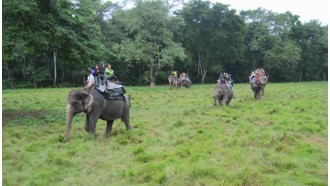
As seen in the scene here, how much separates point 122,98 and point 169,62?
90.7 feet

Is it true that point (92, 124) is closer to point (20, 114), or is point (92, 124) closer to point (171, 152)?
point (171, 152)

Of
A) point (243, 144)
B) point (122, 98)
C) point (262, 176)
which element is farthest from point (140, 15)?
point (262, 176)

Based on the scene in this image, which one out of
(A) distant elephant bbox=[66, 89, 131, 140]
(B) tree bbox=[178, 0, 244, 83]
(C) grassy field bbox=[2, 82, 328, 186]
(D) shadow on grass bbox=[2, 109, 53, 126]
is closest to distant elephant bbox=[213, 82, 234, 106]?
(C) grassy field bbox=[2, 82, 328, 186]

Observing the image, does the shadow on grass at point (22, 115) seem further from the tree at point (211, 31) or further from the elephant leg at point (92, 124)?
the tree at point (211, 31)

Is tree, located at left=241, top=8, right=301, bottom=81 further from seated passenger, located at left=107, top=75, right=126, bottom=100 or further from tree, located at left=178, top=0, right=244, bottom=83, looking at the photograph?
seated passenger, located at left=107, top=75, right=126, bottom=100

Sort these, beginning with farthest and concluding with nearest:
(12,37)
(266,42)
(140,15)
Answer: (266,42), (140,15), (12,37)

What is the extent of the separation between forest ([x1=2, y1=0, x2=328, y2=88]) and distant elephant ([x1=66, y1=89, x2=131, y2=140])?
15.6 ft

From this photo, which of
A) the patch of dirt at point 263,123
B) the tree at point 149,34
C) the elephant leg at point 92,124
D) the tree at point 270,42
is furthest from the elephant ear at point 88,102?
the tree at point 270,42

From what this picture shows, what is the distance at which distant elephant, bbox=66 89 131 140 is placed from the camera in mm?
10180

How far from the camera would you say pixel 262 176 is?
7.00 m

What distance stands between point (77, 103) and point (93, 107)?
0.49 metres

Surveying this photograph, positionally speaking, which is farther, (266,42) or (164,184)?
(266,42)

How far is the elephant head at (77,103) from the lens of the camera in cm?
1013

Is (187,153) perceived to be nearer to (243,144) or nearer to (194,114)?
(243,144)
